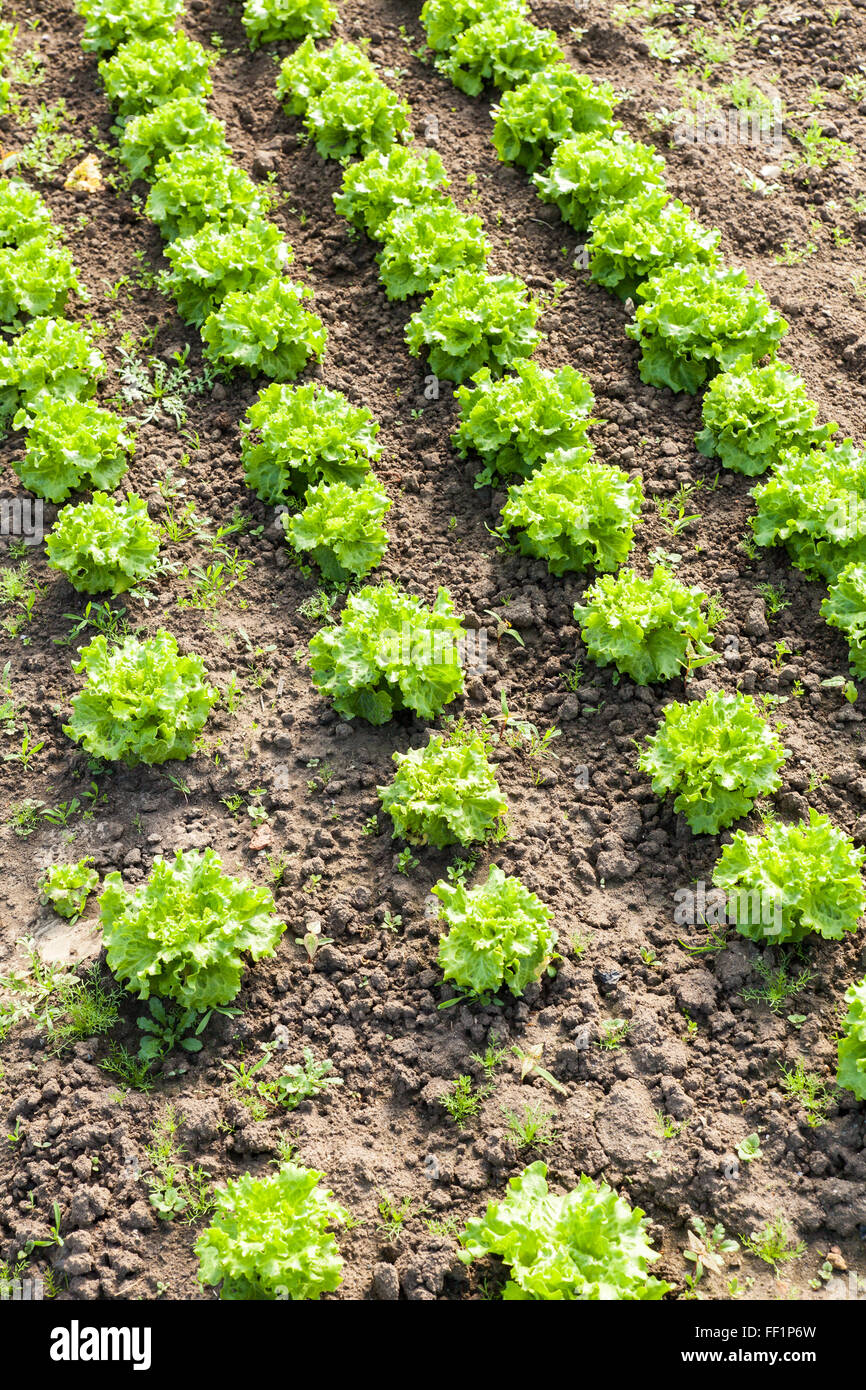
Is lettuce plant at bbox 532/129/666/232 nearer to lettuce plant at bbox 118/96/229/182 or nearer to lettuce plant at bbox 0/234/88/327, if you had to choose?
lettuce plant at bbox 118/96/229/182

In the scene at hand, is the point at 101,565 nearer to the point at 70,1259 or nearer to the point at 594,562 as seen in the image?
the point at 594,562

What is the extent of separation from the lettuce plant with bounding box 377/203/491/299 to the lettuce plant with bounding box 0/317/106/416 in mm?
2185

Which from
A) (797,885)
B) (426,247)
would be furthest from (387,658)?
(426,247)

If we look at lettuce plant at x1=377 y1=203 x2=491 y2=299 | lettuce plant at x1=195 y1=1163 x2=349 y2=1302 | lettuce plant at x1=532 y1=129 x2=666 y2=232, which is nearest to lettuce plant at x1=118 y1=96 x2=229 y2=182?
lettuce plant at x1=377 y1=203 x2=491 y2=299

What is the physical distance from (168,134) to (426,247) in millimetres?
2570

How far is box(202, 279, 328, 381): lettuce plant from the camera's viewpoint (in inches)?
336

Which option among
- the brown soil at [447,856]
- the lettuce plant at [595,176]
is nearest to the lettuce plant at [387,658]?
the brown soil at [447,856]

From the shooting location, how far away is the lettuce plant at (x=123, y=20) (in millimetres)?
10688

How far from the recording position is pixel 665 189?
9.63 metres

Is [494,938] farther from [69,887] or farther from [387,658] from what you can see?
[69,887]

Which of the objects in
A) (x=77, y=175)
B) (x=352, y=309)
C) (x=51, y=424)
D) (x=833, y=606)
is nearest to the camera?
(x=833, y=606)

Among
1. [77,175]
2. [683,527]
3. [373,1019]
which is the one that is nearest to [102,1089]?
[373,1019]

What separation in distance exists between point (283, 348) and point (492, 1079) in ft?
16.8

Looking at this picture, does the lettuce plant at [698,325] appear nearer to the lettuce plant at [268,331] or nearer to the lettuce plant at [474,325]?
the lettuce plant at [474,325]
